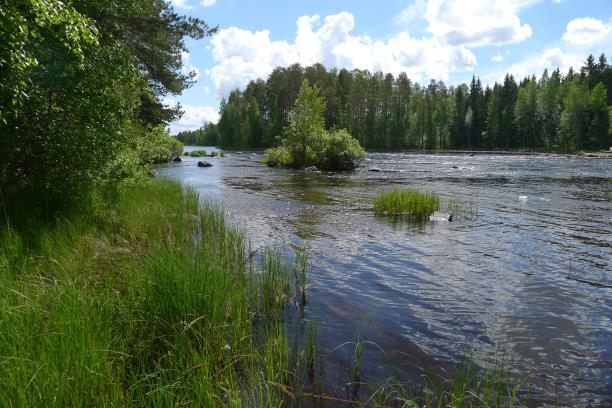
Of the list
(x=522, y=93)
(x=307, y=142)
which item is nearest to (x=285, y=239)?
(x=307, y=142)

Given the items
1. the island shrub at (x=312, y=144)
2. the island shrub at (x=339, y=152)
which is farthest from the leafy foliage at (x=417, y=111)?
the island shrub at (x=339, y=152)

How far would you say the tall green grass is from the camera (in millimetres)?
16859

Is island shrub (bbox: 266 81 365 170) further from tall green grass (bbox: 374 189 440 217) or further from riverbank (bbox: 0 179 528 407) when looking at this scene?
riverbank (bbox: 0 179 528 407)

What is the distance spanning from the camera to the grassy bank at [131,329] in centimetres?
367

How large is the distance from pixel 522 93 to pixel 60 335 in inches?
4424

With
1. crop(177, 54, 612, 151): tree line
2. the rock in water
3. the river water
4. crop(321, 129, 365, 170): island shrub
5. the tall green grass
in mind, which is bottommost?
the river water

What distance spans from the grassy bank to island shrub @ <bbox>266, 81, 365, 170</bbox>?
3522 cm

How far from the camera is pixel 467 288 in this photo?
8727 mm

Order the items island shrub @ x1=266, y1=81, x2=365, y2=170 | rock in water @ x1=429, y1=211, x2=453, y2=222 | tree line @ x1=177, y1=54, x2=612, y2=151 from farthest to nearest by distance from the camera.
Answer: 1. tree line @ x1=177, y1=54, x2=612, y2=151
2. island shrub @ x1=266, y1=81, x2=365, y2=170
3. rock in water @ x1=429, y1=211, x2=453, y2=222

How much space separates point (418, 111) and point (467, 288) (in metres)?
112

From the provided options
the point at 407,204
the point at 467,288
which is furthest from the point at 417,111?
the point at 467,288

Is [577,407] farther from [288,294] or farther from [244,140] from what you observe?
[244,140]

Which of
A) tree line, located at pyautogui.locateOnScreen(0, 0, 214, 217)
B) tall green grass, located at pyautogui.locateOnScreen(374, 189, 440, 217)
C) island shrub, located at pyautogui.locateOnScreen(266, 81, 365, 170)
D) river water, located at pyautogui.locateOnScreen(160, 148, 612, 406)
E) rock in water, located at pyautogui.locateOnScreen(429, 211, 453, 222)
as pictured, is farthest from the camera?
island shrub, located at pyautogui.locateOnScreen(266, 81, 365, 170)

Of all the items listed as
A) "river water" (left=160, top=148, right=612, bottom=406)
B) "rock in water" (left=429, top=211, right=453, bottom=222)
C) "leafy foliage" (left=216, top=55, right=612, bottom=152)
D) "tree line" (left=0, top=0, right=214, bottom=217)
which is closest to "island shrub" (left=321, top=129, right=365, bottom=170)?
"river water" (left=160, top=148, right=612, bottom=406)
